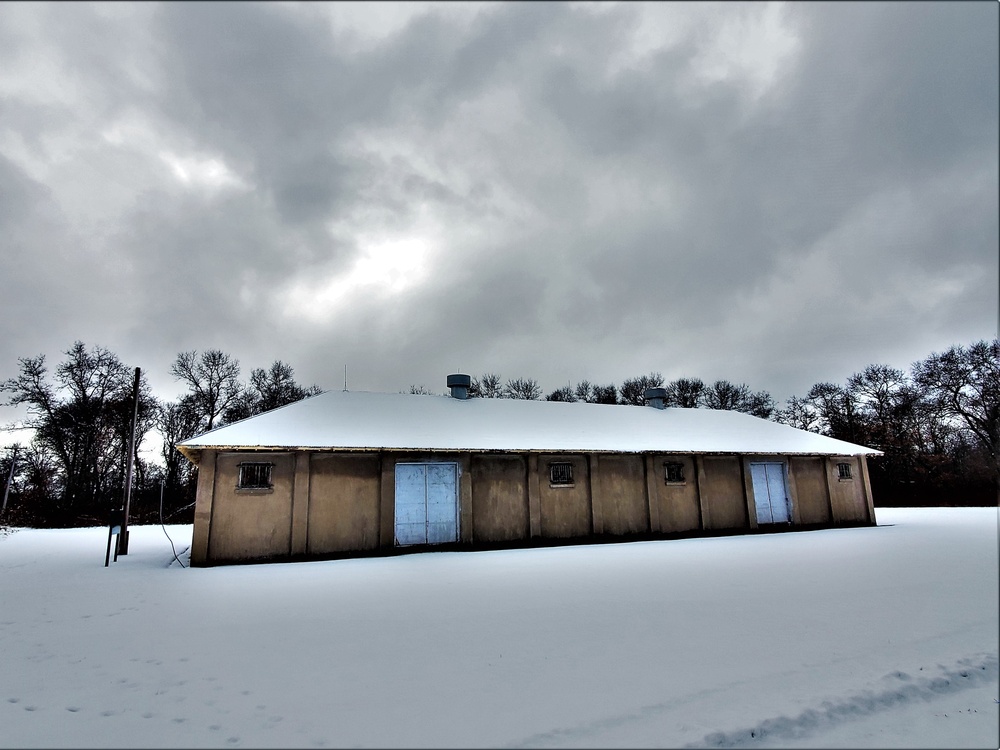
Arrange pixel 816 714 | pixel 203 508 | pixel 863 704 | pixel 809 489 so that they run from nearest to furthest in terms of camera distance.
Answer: pixel 816 714 < pixel 863 704 < pixel 203 508 < pixel 809 489

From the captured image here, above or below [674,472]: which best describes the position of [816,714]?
below

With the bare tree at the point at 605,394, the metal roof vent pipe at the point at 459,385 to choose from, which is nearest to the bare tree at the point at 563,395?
the bare tree at the point at 605,394

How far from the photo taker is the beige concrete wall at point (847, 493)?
66.4 ft

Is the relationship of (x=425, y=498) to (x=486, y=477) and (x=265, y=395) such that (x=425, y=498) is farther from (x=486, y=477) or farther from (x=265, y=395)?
(x=265, y=395)

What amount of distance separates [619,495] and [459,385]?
25.2ft

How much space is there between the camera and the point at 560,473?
54.4 feet

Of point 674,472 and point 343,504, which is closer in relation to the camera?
point 343,504

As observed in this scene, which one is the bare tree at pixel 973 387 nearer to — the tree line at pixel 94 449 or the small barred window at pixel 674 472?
the small barred window at pixel 674 472

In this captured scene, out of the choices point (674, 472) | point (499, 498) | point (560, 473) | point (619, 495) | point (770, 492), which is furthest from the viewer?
point (770, 492)

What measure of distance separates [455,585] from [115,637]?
5.11 meters

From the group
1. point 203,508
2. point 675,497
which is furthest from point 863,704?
point 675,497

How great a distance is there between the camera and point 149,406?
33062 millimetres

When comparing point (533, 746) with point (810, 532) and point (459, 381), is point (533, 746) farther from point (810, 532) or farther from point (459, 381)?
point (810, 532)

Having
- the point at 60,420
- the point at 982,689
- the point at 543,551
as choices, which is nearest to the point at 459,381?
the point at 543,551
